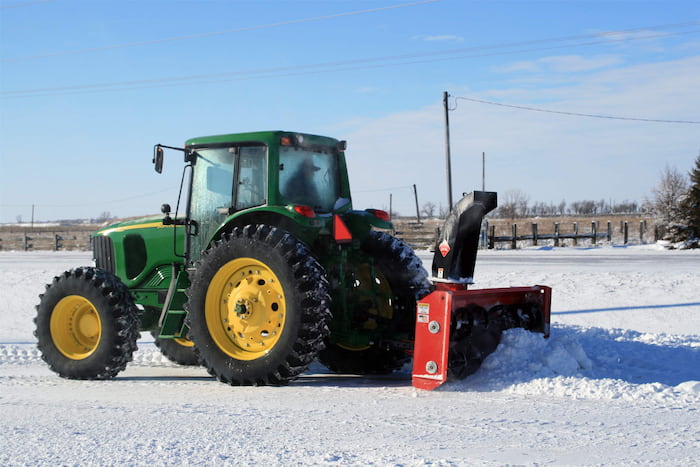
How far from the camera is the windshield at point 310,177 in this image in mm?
7305

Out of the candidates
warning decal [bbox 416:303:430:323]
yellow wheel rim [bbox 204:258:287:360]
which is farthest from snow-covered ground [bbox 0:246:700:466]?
warning decal [bbox 416:303:430:323]

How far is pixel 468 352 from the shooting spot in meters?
6.78

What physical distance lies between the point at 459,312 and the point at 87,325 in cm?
389

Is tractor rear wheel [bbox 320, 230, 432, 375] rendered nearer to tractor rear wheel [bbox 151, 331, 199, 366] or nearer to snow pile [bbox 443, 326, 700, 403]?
snow pile [bbox 443, 326, 700, 403]

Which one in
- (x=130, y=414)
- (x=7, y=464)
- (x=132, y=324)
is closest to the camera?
(x=7, y=464)

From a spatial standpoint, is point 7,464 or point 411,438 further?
point 411,438

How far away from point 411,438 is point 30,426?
2.60 meters

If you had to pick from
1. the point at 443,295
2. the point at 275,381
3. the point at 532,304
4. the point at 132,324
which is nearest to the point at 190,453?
the point at 275,381

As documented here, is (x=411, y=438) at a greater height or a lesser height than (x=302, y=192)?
lesser

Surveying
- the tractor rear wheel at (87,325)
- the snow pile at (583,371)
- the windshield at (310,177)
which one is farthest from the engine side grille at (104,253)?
the snow pile at (583,371)

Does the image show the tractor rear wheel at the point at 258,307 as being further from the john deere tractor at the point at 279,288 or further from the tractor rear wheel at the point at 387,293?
the tractor rear wheel at the point at 387,293

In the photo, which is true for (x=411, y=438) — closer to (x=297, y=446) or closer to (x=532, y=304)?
(x=297, y=446)

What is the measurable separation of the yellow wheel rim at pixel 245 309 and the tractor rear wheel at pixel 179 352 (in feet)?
6.11

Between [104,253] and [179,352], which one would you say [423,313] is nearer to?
[179,352]
